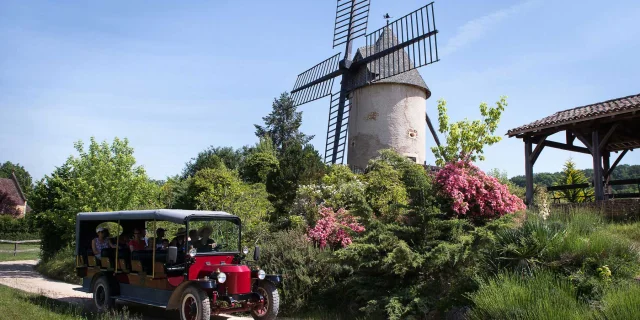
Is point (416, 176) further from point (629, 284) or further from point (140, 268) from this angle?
point (140, 268)

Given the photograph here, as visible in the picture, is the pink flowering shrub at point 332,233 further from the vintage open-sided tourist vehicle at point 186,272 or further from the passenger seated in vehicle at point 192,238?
the passenger seated in vehicle at point 192,238

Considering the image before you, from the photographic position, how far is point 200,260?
9.39 m

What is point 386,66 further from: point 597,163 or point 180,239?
point 180,239

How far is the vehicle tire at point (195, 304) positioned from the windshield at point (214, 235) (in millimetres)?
939

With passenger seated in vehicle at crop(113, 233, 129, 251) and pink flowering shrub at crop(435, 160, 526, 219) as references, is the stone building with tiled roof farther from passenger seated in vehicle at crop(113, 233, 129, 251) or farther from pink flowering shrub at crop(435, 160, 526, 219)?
pink flowering shrub at crop(435, 160, 526, 219)

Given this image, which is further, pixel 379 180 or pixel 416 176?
pixel 379 180

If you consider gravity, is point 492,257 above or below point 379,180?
A: below

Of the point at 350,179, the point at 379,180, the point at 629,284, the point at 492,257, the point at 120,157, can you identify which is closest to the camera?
the point at 629,284

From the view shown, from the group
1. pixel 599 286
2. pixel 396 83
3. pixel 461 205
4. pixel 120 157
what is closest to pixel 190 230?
pixel 461 205

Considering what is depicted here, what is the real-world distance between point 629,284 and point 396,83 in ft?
54.2

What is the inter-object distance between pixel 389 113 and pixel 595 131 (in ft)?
30.7

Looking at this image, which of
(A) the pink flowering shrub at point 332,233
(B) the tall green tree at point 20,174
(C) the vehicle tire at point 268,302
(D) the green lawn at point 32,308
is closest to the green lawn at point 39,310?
(D) the green lawn at point 32,308

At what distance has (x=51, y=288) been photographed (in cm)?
1487

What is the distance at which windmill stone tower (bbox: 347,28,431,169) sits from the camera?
22.1 metres
